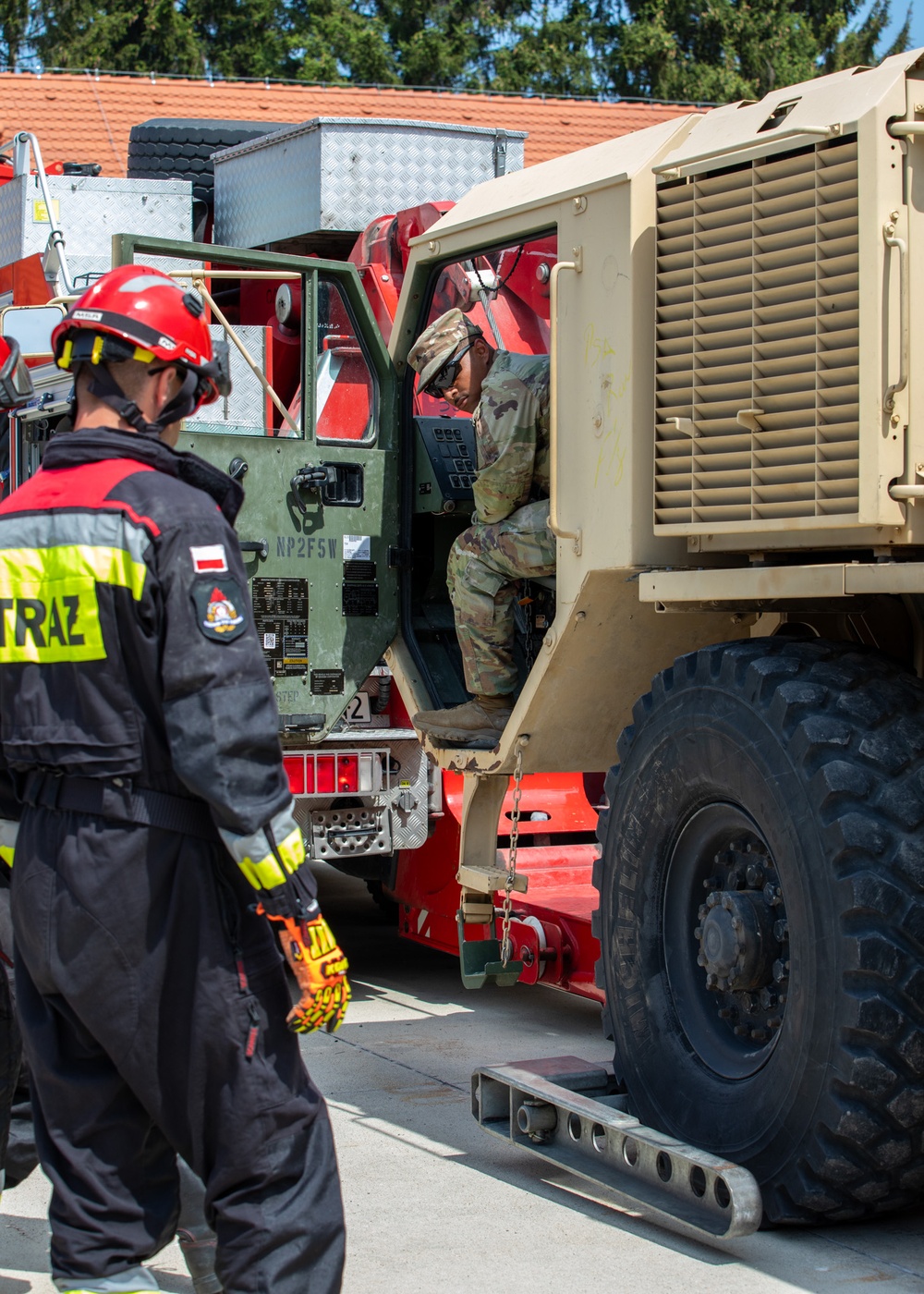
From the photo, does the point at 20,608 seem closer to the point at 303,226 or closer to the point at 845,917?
the point at 845,917

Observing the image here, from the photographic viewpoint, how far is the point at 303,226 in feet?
26.1

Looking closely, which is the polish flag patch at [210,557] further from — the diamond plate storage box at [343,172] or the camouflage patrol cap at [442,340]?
the diamond plate storage box at [343,172]

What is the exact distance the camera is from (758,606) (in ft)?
14.4

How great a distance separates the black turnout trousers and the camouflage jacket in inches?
93.5

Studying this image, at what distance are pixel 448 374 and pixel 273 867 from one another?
2.76 m

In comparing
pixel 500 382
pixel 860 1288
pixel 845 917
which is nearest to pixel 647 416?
pixel 500 382

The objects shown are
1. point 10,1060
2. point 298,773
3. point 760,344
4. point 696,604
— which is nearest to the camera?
point 10,1060

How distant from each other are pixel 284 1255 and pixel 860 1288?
1.53m

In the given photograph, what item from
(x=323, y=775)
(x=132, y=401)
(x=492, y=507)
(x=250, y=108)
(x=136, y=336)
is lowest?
(x=323, y=775)

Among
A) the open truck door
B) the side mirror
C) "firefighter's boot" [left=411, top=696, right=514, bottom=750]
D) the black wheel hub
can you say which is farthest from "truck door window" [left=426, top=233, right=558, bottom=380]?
the black wheel hub

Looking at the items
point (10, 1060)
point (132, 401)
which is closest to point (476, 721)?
point (10, 1060)

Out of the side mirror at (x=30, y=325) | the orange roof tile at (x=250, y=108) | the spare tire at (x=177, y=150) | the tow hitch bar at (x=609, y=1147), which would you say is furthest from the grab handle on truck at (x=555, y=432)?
the orange roof tile at (x=250, y=108)

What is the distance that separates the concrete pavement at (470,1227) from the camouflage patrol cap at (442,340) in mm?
2346

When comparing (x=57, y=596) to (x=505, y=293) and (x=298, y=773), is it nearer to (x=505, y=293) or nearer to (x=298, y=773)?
(x=298, y=773)
